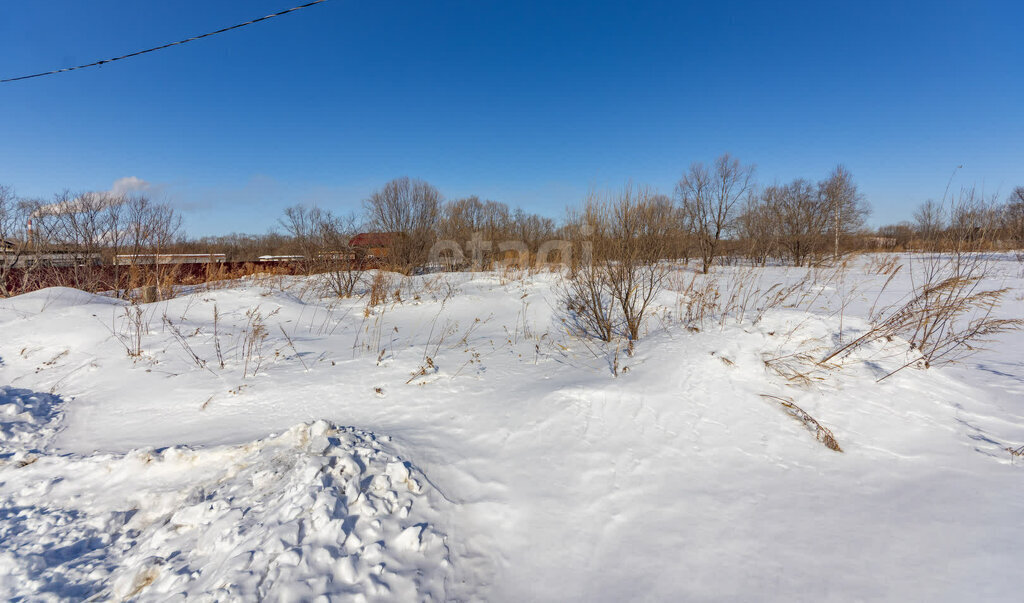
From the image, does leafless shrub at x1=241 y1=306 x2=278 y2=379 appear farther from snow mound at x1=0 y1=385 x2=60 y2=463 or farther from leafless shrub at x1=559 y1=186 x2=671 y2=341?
leafless shrub at x1=559 y1=186 x2=671 y2=341

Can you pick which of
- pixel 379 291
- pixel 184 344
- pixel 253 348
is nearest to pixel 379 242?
pixel 379 291

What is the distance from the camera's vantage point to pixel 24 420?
3217 millimetres

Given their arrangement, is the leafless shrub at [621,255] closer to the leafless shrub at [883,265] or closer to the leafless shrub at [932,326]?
the leafless shrub at [932,326]

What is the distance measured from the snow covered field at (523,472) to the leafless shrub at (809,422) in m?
0.05

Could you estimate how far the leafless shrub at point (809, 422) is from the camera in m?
2.54

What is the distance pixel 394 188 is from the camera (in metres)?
20.8

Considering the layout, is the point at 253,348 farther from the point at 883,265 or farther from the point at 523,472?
the point at 883,265

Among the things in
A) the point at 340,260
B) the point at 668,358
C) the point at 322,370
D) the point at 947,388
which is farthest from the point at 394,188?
the point at 947,388

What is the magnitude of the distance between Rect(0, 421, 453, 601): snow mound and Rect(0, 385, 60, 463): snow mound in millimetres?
398

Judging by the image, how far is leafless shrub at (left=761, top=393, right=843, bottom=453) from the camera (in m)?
2.54

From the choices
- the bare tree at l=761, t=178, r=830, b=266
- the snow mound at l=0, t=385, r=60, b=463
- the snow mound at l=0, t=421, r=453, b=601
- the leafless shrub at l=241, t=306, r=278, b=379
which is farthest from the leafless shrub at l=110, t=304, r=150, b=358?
the bare tree at l=761, t=178, r=830, b=266

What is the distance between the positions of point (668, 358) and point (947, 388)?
7.18ft

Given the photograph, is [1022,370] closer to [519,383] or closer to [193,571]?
[519,383]

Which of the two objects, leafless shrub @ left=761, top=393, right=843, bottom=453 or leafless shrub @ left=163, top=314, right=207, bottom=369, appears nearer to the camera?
leafless shrub @ left=761, top=393, right=843, bottom=453
